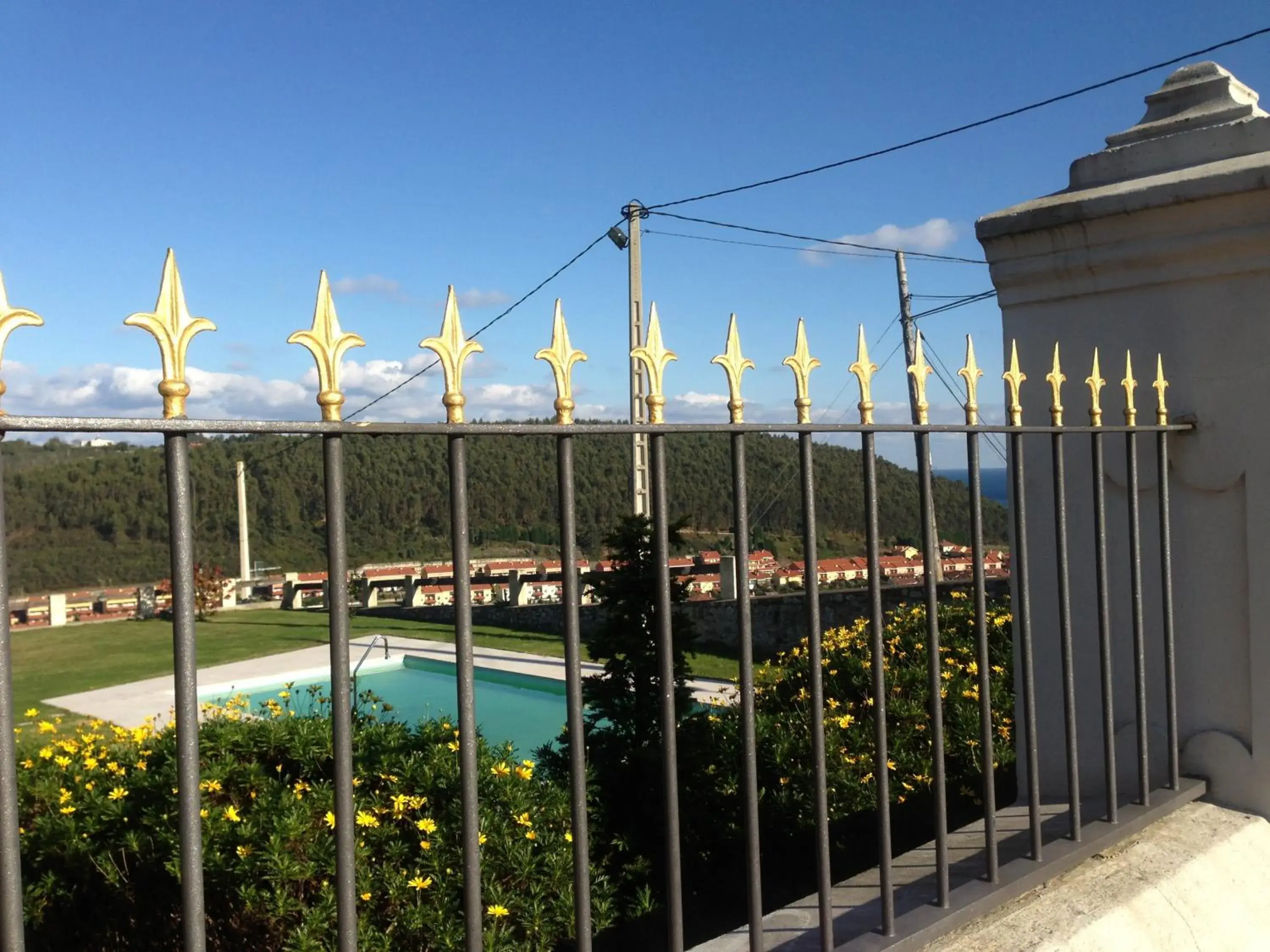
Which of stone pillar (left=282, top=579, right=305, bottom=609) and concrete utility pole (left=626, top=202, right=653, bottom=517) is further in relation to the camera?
stone pillar (left=282, top=579, right=305, bottom=609)

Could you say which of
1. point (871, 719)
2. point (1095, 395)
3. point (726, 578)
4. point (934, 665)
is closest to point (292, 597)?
point (726, 578)

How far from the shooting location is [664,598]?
5.01 ft

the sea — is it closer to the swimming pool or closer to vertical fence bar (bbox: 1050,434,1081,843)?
vertical fence bar (bbox: 1050,434,1081,843)

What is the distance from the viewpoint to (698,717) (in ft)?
14.8

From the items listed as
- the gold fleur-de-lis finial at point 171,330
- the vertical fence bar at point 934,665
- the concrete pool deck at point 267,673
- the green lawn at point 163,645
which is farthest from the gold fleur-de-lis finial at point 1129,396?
the green lawn at point 163,645

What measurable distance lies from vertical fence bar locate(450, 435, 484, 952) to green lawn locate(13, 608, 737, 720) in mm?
9683

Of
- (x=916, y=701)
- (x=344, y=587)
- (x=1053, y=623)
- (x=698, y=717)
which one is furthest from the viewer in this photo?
(x=916, y=701)

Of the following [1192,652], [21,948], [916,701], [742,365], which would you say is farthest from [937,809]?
[916,701]

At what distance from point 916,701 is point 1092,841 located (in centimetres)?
272

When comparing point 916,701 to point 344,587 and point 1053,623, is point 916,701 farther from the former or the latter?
point 344,587

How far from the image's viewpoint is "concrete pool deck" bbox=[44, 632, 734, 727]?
11.3 meters

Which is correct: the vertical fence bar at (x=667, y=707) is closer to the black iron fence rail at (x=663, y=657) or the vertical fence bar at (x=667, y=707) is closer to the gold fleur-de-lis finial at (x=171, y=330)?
the black iron fence rail at (x=663, y=657)

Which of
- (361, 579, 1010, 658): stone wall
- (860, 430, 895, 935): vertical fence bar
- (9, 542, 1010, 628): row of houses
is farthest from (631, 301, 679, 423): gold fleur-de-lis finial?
(361, 579, 1010, 658): stone wall

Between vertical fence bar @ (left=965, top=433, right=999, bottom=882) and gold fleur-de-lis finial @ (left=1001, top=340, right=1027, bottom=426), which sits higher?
gold fleur-de-lis finial @ (left=1001, top=340, right=1027, bottom=426)
